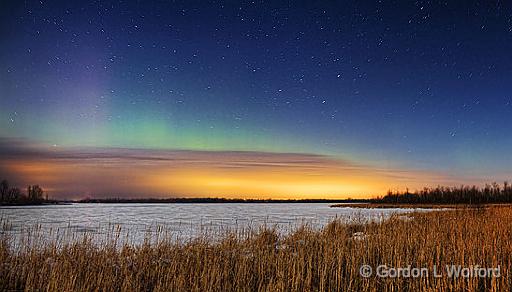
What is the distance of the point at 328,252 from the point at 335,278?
1224 millimetres

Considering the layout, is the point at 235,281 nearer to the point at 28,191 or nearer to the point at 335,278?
the point at 335,278

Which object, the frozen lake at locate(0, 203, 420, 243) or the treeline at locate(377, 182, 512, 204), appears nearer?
the frozen lake at locate(0, 203, 420, 243)

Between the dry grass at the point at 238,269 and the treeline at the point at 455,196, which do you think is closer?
the dry grass at the point at 238,269

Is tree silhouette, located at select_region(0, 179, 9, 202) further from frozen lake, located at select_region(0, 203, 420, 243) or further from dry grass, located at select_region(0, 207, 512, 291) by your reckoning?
dry grass, located at select_region(0, 207, 512, 291)

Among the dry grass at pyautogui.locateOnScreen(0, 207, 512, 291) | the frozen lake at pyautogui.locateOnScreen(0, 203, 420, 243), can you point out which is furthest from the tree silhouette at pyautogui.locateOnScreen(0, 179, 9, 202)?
the dry grass at pyautogui.locateOnScreen(0, 207, 512, 291)

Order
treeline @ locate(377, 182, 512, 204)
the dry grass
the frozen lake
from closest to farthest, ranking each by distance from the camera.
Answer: the dry grass < the frozen lake < treeline @ locate(377, 182, 512, 204)

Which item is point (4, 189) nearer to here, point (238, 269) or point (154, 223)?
point (154, 223)

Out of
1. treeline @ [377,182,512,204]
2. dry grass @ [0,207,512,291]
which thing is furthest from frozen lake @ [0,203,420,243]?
treeline @ [377,182,512,204]

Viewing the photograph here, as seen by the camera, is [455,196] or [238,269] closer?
[238,269]

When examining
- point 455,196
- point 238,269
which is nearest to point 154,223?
point 238,269

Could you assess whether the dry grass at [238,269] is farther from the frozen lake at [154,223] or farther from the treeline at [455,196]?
the treeline at [455,196]

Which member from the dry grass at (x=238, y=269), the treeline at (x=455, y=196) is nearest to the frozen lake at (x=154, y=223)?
the dry grass at (x=238, y=269)

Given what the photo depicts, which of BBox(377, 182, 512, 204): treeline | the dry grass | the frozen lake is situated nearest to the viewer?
the dry grass

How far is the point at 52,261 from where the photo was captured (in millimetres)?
8617
